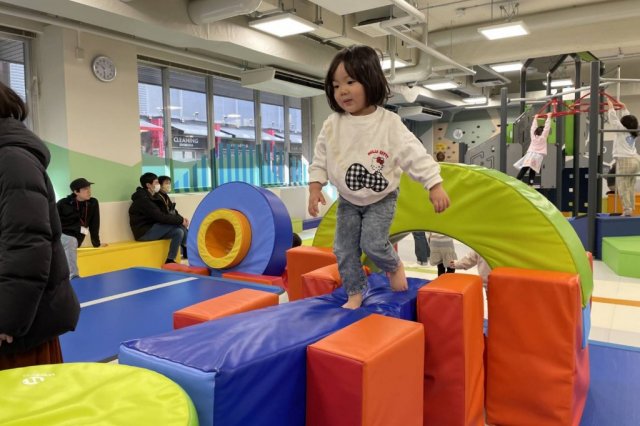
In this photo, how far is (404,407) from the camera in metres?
1.66

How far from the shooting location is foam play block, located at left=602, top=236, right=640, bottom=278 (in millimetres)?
5449

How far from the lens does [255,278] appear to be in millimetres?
4738

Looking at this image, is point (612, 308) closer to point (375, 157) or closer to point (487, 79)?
point (375, 157)

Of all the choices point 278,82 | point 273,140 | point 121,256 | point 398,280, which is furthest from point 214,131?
point 398,280

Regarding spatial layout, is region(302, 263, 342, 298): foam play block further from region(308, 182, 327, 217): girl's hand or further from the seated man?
the seated man

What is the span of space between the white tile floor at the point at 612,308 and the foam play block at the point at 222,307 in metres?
2.50

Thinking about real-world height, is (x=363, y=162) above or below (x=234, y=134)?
below

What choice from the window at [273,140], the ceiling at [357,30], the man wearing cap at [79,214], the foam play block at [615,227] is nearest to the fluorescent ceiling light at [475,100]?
the ceiling at [357,30]

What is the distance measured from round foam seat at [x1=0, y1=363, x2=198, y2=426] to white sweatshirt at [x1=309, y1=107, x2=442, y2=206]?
3.94ft

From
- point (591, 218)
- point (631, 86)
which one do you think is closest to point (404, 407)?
point (591, 218)

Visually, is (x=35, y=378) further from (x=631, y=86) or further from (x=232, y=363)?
(x=631, y=86)

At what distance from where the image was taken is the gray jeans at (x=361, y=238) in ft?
Result: 7.07

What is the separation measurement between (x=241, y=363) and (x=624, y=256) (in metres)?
5.47

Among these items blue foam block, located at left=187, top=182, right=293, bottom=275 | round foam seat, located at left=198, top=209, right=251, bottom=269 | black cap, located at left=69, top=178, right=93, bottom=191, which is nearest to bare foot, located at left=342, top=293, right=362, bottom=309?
blue foam block, located at left=187, top=182, right=293, bottom=275
